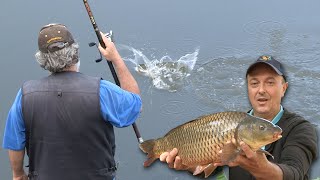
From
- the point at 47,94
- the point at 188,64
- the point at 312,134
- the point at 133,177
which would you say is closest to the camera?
the point at 312,134

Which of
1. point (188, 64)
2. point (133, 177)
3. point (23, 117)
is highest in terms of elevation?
point (23, 117)

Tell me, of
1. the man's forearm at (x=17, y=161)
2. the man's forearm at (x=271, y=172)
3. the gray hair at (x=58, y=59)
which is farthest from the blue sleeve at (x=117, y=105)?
the man's forearm at (x=271, y=172)

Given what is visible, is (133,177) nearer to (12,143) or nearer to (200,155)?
(12,143)

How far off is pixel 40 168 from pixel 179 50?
2.96 meters

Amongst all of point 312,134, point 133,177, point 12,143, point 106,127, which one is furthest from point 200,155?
point 133,177

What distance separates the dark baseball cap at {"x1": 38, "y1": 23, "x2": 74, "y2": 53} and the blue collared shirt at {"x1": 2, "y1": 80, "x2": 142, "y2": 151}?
0.78ft

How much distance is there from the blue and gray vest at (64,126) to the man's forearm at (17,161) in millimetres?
82

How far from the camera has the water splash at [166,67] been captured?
4938 millimetres

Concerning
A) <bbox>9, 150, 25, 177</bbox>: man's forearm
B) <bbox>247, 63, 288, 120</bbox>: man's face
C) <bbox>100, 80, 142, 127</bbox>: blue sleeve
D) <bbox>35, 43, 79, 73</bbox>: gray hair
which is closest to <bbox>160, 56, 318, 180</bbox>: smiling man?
<bbox>247, 63, 288, 120</bbox>: man's face

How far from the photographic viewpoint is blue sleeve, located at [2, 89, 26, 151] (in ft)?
7.39

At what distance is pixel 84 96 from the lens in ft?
7.30

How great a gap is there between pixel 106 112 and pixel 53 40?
411 millimetres

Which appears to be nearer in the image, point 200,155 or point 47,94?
point 200,155

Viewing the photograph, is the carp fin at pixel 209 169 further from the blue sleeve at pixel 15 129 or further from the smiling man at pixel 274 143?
the blue sleeve at pixel 15 129
